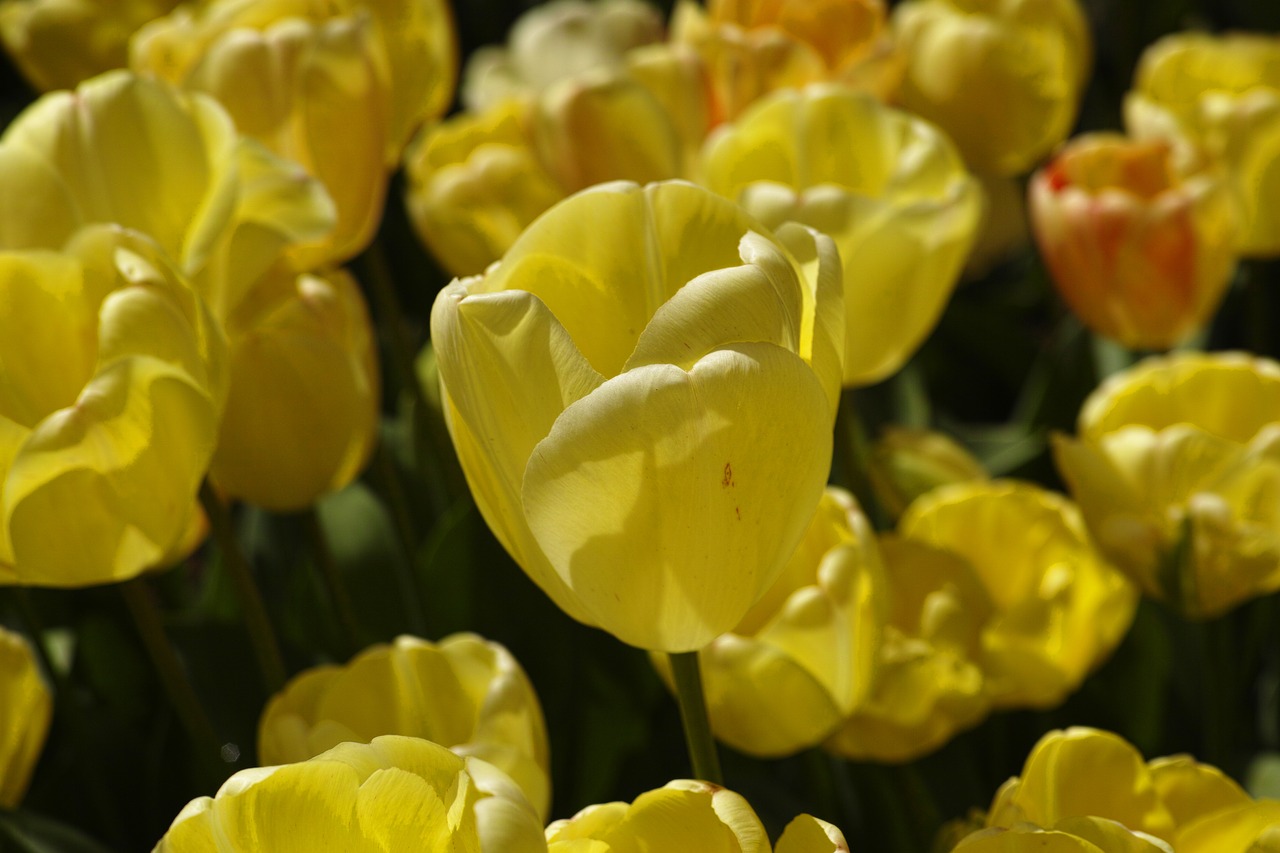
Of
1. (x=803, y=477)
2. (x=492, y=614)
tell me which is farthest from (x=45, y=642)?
(x=803, y=477)

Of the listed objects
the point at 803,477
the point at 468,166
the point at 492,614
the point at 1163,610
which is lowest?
the point at 1163,610

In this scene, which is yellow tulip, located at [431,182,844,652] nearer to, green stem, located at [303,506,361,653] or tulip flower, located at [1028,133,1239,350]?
green stem, located at [303,506,361,653]

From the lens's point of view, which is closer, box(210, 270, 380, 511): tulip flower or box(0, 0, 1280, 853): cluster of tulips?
box(0, 0, 1280, 853): cluster of tulips

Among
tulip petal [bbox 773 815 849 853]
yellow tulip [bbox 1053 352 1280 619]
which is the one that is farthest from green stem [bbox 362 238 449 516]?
tulip petal [bbox 773 815 849 853]

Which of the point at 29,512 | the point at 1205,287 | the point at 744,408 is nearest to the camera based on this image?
the point at 744,408

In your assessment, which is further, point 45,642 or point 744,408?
point 45,642

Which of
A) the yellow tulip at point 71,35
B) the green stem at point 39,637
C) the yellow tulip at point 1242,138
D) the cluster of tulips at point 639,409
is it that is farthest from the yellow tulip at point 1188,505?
the yellow tulip at point 71,35

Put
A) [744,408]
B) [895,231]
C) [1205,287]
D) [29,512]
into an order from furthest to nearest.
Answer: [1205,287]
[895,231]
[29,512]
[744,408]

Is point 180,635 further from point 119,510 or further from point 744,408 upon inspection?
point 744,408

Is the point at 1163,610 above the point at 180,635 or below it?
below
